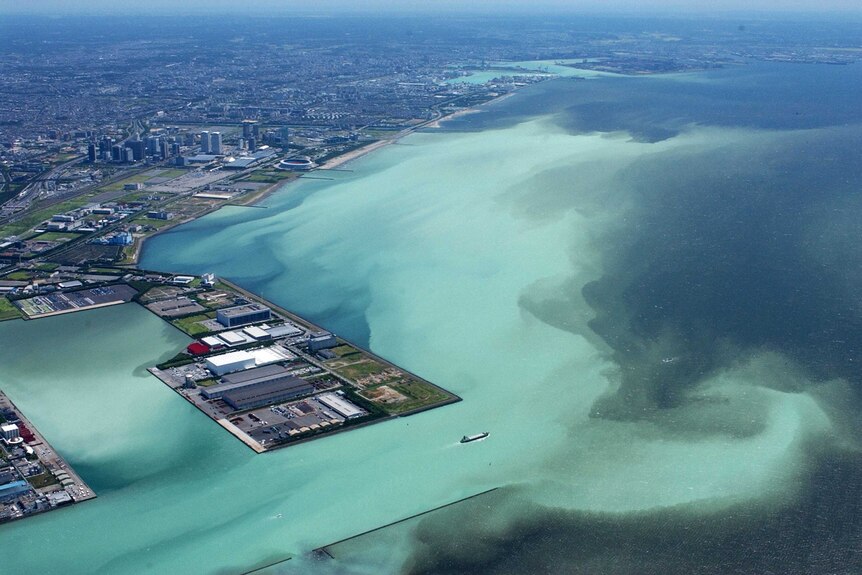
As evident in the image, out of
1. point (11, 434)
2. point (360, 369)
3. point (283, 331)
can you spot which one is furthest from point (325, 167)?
point (11, 434)

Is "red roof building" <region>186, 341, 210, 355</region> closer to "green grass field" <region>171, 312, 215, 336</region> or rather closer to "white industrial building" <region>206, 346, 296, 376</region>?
"white industrial building" <region>206, 346, 296, 376</region>

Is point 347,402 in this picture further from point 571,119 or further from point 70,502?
point 571,119

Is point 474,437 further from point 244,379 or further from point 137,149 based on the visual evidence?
point 137,149

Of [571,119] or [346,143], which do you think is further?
[571,119]

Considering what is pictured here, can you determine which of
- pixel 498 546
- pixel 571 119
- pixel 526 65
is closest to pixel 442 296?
pixel 498 546

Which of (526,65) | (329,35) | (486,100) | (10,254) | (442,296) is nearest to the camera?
(442,296)

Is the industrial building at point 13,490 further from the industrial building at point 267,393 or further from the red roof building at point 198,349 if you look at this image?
the red roof building at point 198,349
